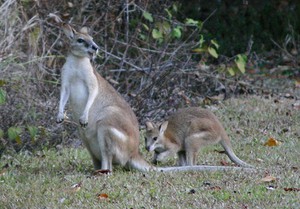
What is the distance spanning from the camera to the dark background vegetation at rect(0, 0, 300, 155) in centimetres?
1001

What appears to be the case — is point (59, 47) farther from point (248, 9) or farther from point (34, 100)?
point (248, 9)

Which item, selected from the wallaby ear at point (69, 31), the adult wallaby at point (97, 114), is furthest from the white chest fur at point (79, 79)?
the wallaby ear at point (69, 31)

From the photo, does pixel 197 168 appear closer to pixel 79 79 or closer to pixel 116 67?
pixel 79 79

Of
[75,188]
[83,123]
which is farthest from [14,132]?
[75,188]

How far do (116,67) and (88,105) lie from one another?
4.06 meters

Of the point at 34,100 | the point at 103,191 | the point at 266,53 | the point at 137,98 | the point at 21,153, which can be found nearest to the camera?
the point at 103,191

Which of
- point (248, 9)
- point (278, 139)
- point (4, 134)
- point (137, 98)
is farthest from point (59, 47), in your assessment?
point (248, 9)

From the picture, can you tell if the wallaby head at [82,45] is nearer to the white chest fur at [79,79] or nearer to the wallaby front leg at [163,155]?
the white chest fur at [79,79]

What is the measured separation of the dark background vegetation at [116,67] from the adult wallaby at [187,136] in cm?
150

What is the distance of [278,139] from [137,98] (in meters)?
2.20

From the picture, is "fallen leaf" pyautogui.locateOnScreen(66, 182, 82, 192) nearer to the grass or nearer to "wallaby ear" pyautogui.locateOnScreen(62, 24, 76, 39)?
the grass

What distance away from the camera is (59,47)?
38.0 ft

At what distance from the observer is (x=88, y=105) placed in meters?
8.14

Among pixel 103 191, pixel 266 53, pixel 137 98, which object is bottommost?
pixel 266 53
